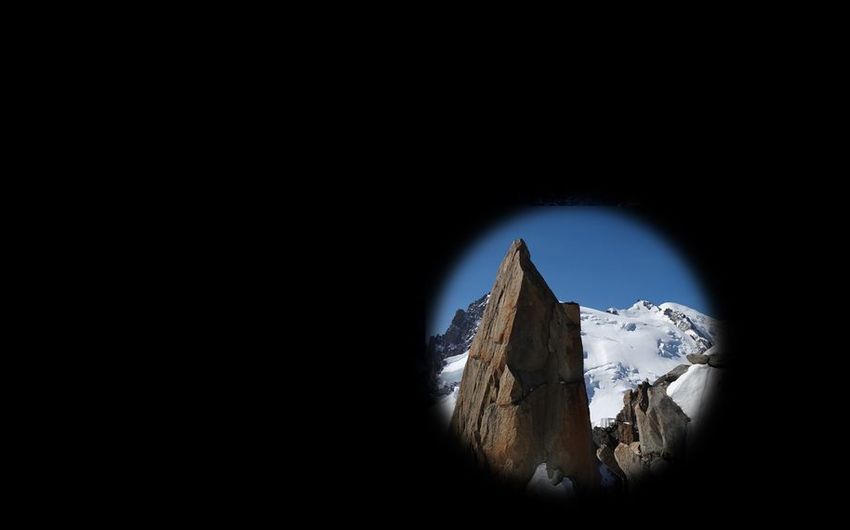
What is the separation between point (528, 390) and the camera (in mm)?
16391

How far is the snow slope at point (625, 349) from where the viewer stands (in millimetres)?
93125

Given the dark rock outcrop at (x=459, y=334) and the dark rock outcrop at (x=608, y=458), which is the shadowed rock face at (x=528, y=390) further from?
the dark rock outcrop at (x=459, y=334)

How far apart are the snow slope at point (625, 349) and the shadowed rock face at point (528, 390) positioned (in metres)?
61.1

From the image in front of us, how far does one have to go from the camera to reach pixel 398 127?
243 centimetres

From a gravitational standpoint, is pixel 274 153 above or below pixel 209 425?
above

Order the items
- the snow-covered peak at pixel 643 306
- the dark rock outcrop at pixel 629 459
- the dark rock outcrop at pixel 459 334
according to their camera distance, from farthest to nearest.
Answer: the snow-covered peak at pixel 643 306
the dark rock outcrop at pixel 459 334
the dark rock outcrop at pixel 629 459

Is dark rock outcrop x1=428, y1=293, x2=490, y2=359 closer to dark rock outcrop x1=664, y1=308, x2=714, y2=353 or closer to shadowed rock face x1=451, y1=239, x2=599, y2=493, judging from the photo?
dark rock outcrop x1=664, y1=308, x2=714, y2=353

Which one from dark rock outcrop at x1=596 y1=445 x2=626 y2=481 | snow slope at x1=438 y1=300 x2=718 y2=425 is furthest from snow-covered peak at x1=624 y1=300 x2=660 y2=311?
dark rock outcrop at x1=596 y1=445 x2=626 y2=481

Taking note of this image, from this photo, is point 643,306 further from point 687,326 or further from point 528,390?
point 528,390

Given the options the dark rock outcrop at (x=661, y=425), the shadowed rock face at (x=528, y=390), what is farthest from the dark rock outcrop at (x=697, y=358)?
the shadowed rock face at (x=528, y=390)

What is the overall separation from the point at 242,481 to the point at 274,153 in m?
1.66

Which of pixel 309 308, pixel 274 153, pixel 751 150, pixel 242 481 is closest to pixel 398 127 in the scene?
pixel 274 153

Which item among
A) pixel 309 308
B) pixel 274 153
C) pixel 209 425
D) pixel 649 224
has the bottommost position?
pixel 209 425

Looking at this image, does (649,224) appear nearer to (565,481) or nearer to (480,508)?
(480,508)
